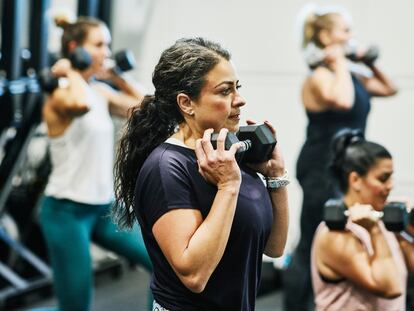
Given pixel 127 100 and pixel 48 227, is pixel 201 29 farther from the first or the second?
pixel 48 227

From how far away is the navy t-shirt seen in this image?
1.84m

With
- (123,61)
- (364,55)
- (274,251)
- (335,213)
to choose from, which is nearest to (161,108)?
(274,251)

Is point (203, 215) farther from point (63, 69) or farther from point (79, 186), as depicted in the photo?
point (63, 69)

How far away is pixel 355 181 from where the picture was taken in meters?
2.85

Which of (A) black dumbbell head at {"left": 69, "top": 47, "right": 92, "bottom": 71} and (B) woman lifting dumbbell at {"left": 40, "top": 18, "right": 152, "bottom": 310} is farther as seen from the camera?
(A) black dumbbell head at {"left": 69, "top": 47, "right": 92, "bottom": 71}

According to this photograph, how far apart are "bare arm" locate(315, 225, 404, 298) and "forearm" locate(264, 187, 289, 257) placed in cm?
61

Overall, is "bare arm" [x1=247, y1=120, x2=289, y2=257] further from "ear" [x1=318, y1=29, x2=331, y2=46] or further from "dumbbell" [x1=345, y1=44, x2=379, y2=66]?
"dumbbell" [x1=345, y1=44, x2=379, y2=66]

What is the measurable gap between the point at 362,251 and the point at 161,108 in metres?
1.01

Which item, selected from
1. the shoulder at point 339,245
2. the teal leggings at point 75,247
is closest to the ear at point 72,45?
the teal leggings at point 75,247

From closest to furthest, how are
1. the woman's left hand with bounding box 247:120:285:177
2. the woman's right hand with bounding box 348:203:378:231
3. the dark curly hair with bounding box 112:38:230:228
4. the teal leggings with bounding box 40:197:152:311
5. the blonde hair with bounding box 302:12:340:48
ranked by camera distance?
the dark curly hair with bounding box 112:38:230:228, the woman's left hand with bounding box 247:120:285:177, the woman's right hand with bounding box 348:203:378:231, the teal leggings with bounding box 40:197:152:311, the blonde hair with bounding box 302:12:340:48

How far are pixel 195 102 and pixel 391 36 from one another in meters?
3.07

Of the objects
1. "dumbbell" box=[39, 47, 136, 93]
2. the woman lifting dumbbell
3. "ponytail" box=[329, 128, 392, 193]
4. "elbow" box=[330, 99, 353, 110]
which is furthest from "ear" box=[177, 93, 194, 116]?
"elbow" box=[330, 99, 353, 110]

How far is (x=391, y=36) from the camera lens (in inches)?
187

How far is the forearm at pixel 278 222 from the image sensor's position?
206 centimetres
